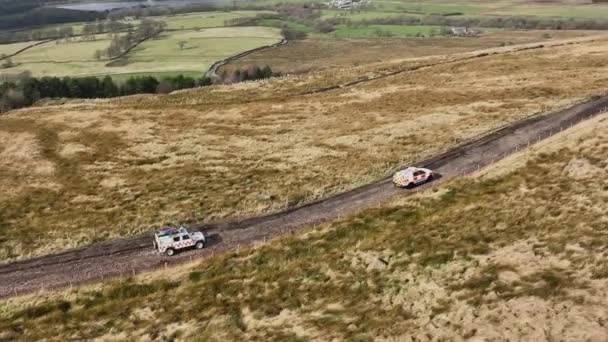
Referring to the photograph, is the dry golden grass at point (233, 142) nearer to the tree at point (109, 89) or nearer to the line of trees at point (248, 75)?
the tree at point (109, 89)

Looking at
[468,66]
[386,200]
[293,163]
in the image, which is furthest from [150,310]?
[468,66]

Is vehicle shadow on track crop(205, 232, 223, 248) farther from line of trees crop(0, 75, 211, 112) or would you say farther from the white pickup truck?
line of trees crop(0, 75, 211, 112)

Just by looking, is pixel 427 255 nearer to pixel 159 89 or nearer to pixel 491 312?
pixel 491 312

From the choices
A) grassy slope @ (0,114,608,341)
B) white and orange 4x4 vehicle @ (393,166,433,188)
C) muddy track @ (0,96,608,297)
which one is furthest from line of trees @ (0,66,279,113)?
grassy slope @ (0,114,608,341)

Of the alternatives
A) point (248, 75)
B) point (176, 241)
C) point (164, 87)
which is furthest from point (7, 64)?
point (176, 241)

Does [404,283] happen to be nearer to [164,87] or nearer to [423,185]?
[423,185]

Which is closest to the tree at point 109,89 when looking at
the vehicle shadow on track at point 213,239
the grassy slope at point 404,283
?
the vehicle shadow on track at point 213,239
